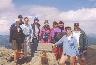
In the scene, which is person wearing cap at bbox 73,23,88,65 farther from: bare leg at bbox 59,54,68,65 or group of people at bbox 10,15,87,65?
bare leg at bbox 59,54,68,65

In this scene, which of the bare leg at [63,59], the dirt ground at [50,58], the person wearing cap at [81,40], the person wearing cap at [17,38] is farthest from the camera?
the dirt ground at [50,58]

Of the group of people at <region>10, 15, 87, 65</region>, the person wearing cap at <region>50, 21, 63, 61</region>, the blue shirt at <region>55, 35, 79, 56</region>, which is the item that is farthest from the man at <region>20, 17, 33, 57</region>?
the blue shirt at <region>55, 35, 79, 56</region>

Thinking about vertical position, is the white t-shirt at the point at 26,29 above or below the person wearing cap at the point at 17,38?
above

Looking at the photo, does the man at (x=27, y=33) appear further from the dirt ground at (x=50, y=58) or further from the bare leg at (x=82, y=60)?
the bare leg at (x=82, y=60)

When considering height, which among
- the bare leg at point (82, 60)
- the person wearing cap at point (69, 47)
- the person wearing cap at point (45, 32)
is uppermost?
the person wearing cap at point (45, 32)

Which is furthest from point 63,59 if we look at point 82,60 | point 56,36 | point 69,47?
point 56,36

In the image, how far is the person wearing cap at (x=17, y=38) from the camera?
23.2 metres

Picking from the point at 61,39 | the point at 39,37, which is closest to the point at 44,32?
the point at 39,37

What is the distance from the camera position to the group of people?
2147cm

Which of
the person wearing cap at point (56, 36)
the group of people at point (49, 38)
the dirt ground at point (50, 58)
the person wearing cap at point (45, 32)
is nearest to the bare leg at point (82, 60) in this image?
the group of people at point (49, 38)

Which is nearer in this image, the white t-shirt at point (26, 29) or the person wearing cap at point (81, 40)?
the person wearing cap at point (81, 40)

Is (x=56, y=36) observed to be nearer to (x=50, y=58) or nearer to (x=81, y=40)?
(x=81, y=40)

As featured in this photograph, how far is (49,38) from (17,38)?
75.0 inches

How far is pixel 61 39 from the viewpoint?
21.8 m
